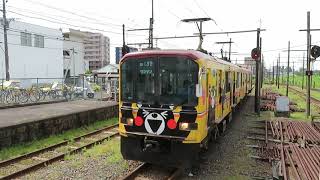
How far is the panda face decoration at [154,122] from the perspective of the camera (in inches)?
293

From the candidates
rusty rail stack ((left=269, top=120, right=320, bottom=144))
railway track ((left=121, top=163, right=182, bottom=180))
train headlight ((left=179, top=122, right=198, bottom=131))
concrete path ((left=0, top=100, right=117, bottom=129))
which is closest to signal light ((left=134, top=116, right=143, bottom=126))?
train headlight ((left=179, top=122, right=198, bottom=131))

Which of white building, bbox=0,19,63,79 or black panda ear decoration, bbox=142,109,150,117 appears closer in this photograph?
black panda ear decoration, bbox=142,109,150,117

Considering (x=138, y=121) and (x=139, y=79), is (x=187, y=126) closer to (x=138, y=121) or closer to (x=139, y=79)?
(x=138, y=121)

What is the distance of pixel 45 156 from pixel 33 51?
122 feet

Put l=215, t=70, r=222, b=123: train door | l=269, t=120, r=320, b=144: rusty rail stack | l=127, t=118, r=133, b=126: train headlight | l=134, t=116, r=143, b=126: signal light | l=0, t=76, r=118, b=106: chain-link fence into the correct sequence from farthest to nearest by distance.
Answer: l=0, t=76, r=118, b=106: chain-link fence, l=269, t=120, r=320, b=144: rusty rail stack, l=215, t=70, r=222, b=123: train door, l=127, t=118, r=133, b=126: train headlight, l=134, t=116, r=143, b=126: signal light

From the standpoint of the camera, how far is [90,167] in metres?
8.47

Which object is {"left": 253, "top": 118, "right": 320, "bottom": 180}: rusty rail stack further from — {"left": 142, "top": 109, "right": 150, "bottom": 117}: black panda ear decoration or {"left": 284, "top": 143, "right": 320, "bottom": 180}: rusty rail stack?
{"left": 142, "top": 109, "right": 150, "bottom": 117}: black panda ear decoration

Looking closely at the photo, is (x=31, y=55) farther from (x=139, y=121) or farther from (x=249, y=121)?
(x=139, y=121)

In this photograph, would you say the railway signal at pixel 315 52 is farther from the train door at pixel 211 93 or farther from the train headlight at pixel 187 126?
the train headlight at pixel 187 126

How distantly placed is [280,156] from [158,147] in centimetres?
404

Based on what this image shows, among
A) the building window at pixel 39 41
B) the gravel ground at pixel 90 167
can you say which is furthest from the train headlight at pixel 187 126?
the building window at pixel 39 41

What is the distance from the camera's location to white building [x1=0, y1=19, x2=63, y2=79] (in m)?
40.1

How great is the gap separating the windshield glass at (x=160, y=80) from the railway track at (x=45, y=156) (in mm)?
3017

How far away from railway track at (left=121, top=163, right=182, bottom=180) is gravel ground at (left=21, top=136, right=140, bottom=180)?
1.01ft
